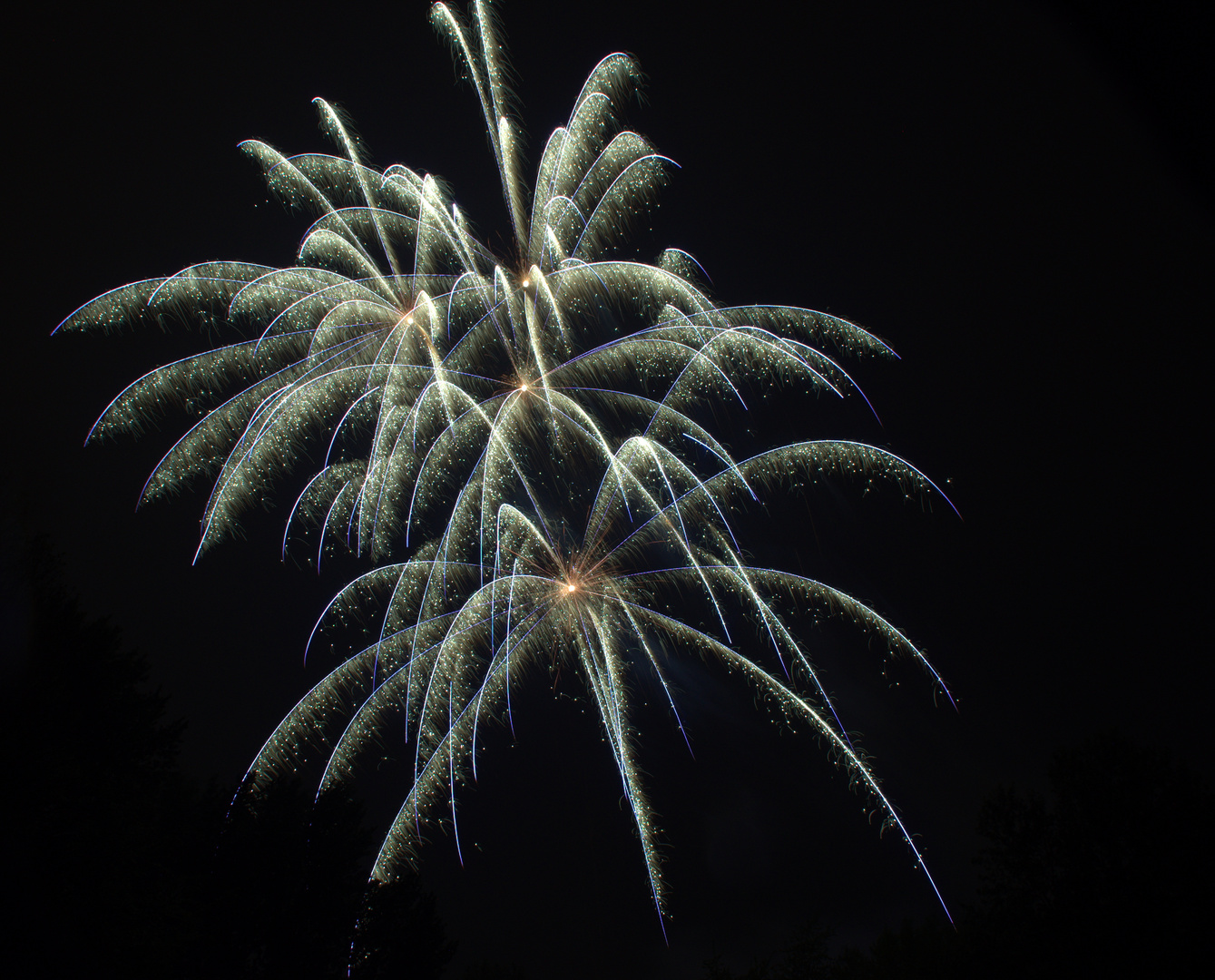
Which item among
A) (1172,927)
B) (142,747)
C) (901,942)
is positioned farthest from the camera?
(901,942)

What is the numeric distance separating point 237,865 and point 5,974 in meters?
7.05

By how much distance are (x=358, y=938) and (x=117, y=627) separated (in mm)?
12236

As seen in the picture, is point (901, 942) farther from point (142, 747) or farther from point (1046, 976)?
point (142, 747)

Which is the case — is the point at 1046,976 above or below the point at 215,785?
below

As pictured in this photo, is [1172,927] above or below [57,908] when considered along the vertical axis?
below

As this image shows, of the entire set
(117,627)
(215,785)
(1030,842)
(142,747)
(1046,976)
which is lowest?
(1046,976)

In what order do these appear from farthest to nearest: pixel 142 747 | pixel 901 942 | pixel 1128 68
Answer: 1. pixel 901 942
2. pixel 142 747
3. pixel 1128 68

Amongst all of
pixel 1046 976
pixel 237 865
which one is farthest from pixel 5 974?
pixel 1046 976

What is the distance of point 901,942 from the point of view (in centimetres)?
2778

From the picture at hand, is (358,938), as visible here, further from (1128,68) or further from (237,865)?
(1128,68)

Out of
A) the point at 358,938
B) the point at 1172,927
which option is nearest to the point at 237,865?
the point at 358,938

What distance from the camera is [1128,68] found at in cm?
275

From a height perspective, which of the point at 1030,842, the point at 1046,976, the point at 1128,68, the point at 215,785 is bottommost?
the point at 1046,976

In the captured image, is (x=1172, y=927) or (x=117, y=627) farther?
(x=1172, y=927)
